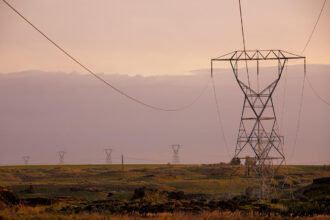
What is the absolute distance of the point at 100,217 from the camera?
28.7m

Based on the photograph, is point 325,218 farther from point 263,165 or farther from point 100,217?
point 263,165

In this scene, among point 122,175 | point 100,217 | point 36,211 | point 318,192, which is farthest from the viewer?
point 122,175

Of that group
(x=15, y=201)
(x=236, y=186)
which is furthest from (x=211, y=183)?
(x=15, y=201)

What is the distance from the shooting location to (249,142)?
56.8m

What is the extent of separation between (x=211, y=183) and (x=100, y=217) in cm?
7340

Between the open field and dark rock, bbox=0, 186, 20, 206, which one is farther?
dark rock, bbox=0, 186, 20, 206

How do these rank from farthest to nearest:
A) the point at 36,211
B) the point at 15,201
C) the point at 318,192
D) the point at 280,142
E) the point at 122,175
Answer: the point at 122,175
the point at 318,192
the point at 280,142
the point at 15,201
the point at 36,211

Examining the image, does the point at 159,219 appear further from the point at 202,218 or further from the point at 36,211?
the point at 36,211

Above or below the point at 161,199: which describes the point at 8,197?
above

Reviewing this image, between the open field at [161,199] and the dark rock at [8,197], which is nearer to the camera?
the open field at [161,199]

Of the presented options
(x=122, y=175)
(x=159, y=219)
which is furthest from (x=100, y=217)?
(x=122, y=175)

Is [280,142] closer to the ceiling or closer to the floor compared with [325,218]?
closer to the ceiling

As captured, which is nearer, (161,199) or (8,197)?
(8,197)

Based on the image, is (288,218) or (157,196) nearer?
(288,218)
